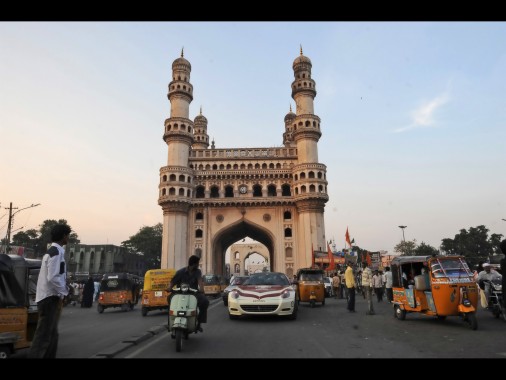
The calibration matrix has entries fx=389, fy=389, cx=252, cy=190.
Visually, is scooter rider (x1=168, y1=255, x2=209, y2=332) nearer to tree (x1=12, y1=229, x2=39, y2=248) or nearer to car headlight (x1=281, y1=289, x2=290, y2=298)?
car headlight (x1=281, y1=289, x2=290, y2=298)

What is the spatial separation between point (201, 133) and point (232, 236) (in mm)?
18506

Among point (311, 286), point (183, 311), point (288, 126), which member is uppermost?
point (288, 126)

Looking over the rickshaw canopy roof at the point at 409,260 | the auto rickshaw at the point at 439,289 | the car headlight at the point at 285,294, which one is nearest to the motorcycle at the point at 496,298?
the auto rickshaw at the point at 439,289

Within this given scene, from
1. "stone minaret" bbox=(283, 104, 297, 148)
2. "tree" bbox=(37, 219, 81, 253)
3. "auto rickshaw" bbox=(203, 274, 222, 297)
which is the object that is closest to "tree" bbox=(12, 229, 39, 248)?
"tree" bbox=(37, 219, 81, 253)

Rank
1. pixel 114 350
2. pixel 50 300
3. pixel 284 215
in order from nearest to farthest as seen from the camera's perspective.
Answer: pixel 50 300, pixel 114 350, pixel 284 215

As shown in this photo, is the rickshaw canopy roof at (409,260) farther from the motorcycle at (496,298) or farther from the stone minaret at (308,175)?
the stone minaret at (308,175)

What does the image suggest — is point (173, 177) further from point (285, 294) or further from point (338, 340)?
point (338, 340)

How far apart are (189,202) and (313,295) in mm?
26527

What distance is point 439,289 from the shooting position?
9406 millimetres

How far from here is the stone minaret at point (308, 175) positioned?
40.0 meters

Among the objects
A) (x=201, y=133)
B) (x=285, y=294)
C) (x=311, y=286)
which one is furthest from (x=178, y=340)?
(x=201, y=133)

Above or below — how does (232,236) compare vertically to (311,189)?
below
